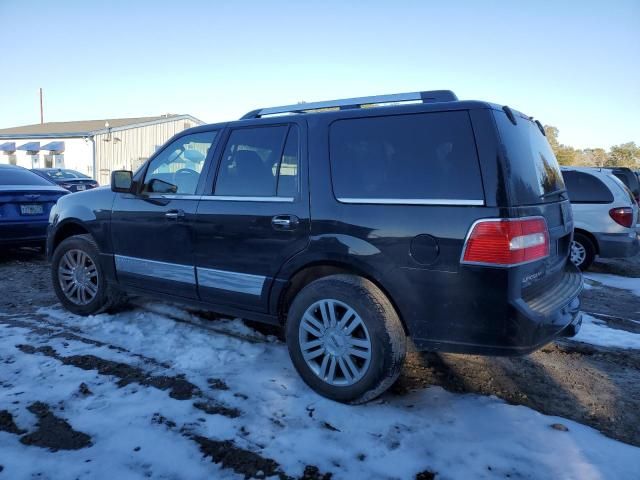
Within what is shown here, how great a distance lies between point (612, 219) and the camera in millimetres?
6625

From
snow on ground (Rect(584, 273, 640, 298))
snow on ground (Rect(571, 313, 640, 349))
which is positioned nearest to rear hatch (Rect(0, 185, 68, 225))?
snow on ground (Rect(571, 313, 640, 349))

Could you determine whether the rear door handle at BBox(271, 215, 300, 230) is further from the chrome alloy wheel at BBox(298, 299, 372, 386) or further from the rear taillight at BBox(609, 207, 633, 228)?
the rear taillight at BBox(609, 207, 633, 228)

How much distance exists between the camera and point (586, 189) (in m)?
6.93

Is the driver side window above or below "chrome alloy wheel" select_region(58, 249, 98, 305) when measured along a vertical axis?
above

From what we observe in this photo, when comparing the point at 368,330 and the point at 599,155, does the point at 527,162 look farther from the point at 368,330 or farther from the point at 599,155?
the point at 599,155

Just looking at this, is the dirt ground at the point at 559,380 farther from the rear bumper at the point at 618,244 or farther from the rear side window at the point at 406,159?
the rear bumper at the point at 618,244

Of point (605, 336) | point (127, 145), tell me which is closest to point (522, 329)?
point (605, 336)

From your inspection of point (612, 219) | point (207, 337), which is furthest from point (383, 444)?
point (612, 219)

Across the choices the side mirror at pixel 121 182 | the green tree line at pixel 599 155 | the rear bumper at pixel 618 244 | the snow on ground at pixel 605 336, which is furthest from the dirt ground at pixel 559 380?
the green tree line at pixel 599 155

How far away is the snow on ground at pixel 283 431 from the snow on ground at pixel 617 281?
4551 millimetres

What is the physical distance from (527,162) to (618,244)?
497cm

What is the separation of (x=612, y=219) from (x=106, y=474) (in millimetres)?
7074

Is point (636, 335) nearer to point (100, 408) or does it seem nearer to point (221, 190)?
point (221, 190)

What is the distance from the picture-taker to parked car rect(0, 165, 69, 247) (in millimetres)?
6363
